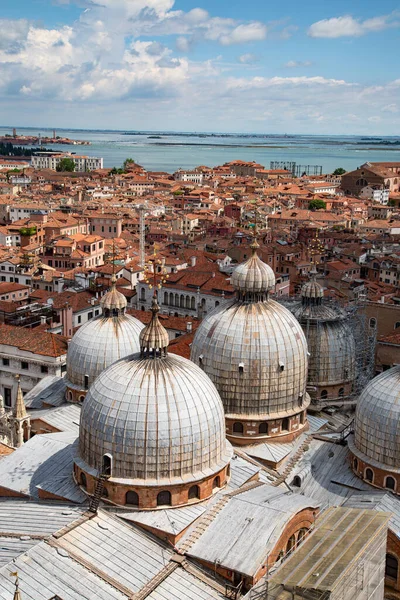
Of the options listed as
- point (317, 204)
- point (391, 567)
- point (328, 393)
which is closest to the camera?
point (391, 567)

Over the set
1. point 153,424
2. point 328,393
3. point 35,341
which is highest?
point 153,424

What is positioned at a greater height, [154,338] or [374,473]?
[154,338]

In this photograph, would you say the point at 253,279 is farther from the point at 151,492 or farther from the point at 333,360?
the point at 151,492

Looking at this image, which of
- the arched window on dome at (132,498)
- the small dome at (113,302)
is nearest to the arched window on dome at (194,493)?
the arched window on dome at (132,498)

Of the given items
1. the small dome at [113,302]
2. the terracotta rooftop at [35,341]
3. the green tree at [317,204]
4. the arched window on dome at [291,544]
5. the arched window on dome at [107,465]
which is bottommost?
the green tree at [317,204]

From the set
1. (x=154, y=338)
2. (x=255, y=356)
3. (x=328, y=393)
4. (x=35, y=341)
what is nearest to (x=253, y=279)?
(x=255, y=356)

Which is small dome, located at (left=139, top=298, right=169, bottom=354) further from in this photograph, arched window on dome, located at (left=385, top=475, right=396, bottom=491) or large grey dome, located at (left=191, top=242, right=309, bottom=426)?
arched window on dome, located at (left=385, top=475, right=396, bottom=491)

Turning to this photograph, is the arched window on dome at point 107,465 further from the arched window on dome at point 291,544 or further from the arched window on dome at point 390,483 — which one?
the arched window on dome at point 390,483

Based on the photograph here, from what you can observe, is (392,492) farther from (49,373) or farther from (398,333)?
(49,373)
